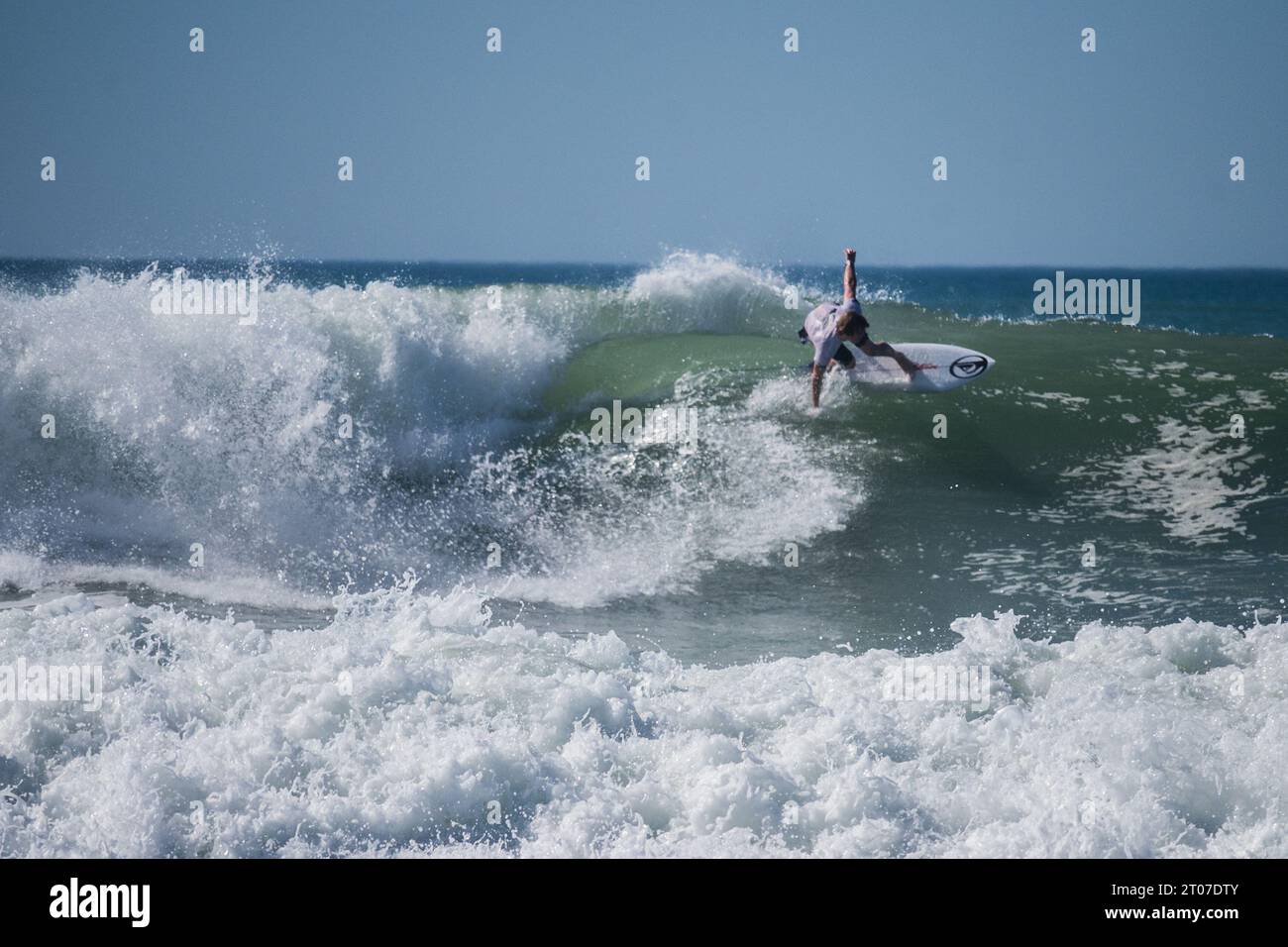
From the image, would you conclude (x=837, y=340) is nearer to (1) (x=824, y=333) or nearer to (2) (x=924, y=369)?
(1) (x=824, y=333)

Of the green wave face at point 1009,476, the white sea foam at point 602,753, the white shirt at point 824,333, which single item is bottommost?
the white sea foam at point 602,753

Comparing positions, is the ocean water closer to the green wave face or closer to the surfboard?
the green wave face

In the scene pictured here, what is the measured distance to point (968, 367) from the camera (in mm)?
10742

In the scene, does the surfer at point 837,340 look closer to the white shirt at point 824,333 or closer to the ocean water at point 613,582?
the white shirt at point 824,333

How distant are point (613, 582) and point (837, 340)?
3845 millimetres

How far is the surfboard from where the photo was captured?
1034 centimetres

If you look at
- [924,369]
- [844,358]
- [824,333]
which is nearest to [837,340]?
[824,333]

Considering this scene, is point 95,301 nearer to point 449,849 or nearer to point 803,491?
point 803,491

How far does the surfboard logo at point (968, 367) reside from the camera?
1064 cm

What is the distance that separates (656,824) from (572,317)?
8.98 metres

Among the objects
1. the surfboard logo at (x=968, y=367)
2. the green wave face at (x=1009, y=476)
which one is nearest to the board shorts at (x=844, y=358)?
the green wave face at (x=1009, y=476)

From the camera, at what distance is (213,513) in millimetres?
8086
